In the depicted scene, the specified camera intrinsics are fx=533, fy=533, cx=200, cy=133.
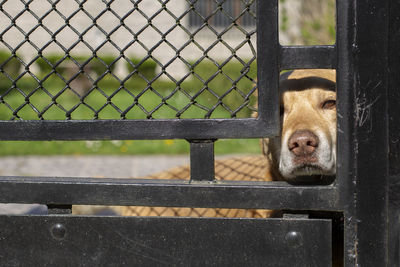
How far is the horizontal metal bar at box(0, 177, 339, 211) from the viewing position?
2035 millimetres

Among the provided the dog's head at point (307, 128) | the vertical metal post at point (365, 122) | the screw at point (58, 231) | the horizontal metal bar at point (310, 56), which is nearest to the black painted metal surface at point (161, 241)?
the screw at point (58, 231)

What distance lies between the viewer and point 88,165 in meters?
7.89

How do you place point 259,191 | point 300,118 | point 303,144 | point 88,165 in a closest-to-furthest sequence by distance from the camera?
point 259,191 → point 303,144 → point 300,118 → point 88,165

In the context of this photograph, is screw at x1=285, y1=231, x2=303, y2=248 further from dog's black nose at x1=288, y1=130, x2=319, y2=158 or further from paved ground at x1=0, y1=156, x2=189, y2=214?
paved ground at x1=0, y1=156, x2=189, y2=214

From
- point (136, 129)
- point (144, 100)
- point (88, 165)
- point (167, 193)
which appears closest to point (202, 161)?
point (167, 193)

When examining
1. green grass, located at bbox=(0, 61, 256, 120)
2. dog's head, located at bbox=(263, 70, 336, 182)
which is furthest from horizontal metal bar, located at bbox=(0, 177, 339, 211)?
green grass, located at bbox=(0, 61, 256, 120)

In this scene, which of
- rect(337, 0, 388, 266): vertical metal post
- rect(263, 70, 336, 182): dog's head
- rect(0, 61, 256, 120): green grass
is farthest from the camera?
rect(0, 61, 256, 120): green grass

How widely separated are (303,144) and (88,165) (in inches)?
225

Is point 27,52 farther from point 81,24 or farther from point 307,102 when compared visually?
point 307,102

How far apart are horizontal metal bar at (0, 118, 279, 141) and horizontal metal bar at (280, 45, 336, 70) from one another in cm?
26

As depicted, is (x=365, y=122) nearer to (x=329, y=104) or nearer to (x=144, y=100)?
(x=329, y=104)

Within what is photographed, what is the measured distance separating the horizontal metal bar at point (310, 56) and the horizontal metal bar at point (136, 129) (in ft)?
0.85

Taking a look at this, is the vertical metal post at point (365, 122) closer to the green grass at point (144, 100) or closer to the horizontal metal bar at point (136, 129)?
the horizontal metal bar at point (136, 129)

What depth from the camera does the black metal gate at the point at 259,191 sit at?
193 centimetres
